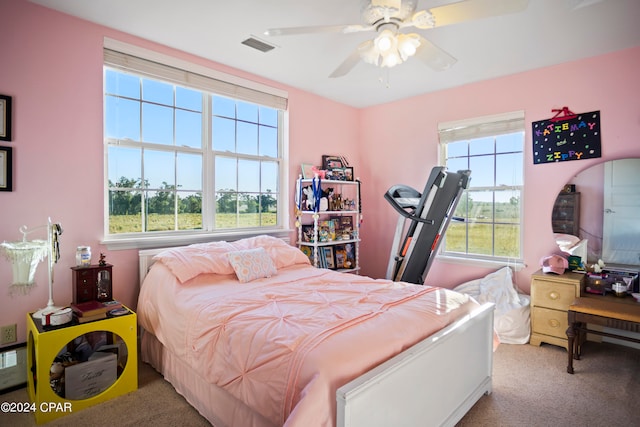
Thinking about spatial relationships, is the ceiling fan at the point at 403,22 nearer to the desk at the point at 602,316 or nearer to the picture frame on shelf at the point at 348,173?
the desk at the point at 602,316

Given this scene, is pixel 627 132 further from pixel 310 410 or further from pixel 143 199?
pixel 143 199

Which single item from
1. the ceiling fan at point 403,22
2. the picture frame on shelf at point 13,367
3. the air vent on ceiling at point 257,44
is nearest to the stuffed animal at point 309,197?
the air vent on ceiling at point 257,44

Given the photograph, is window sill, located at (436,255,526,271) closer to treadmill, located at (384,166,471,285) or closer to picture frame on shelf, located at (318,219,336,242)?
treadmill, located at (384,166,471,285)

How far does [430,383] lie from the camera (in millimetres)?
1688

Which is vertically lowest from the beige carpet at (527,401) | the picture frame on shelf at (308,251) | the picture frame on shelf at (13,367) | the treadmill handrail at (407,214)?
the beige carpet at (527,401)

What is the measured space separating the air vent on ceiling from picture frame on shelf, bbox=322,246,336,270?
218cm

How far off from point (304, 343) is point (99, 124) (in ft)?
7.80

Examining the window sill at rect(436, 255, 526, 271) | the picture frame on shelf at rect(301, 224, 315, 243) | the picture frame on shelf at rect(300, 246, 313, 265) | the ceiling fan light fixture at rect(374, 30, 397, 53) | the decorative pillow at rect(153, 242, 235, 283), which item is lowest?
the window sill at rect(436, 255, 526, 271)

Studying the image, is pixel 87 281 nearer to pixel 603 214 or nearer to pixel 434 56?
pixel 434 56

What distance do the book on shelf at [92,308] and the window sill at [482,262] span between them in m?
3.32

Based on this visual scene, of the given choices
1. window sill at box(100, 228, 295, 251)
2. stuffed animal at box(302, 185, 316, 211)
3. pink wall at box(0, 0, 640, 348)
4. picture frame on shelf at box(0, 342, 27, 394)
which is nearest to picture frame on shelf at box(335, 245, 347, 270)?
stuffed animal at box(302, 185, 316, 211)

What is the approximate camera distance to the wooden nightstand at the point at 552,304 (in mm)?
2869

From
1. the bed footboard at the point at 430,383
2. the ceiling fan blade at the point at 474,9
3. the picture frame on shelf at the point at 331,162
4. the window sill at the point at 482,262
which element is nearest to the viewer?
the bed footboard at the point at 430,383

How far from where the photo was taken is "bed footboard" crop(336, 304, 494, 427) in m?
1.31
